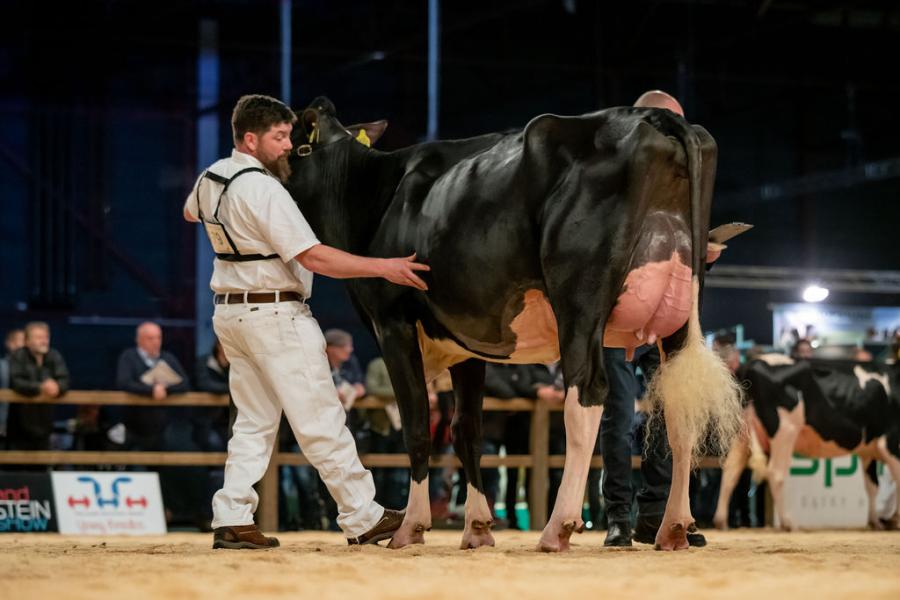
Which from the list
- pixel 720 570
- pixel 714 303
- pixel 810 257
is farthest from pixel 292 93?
pixel 720 570

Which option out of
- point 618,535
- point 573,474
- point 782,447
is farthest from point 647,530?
point 782,447

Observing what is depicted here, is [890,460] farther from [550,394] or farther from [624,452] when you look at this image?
[624,452]

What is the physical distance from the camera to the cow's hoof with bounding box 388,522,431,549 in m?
5.66

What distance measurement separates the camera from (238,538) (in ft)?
18.7

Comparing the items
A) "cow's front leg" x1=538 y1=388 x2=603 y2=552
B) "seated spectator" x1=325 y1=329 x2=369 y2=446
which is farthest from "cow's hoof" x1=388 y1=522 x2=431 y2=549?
"seated spectator" x1=325 y1=329 x2=369 y2=446

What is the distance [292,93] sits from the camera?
20172mm

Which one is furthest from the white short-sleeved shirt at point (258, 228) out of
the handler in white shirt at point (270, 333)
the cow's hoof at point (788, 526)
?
the cow's hoof at point (788, 526)

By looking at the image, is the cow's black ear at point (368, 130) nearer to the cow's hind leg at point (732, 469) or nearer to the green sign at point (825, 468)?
the cow's hind leg at point (732, 469)

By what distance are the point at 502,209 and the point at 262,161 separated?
124cm

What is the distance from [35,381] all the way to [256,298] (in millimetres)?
4511

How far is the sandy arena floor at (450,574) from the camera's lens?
12.0 ft

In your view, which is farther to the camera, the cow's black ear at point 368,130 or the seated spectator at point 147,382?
the seated spectator at point 147,382

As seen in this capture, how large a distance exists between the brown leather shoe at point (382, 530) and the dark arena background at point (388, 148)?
2.83 metres

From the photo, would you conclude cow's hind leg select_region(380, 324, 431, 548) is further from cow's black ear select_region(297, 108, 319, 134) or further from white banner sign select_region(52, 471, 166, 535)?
white banner sign select_region(52, 471, 166, 535)
